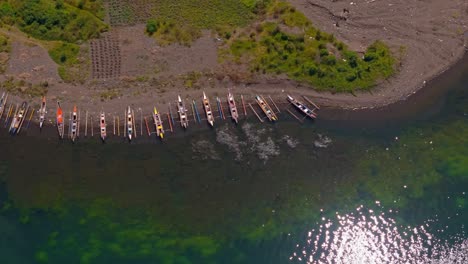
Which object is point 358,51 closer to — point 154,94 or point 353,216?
point 353,216

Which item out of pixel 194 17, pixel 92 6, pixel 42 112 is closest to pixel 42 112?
pixel 42 112

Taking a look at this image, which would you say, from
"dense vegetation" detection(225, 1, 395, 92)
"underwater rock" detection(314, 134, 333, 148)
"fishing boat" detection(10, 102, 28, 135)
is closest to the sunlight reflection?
"underwater rock" detection(314, 134, 333, 148)

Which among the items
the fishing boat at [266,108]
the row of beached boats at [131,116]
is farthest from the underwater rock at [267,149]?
the row of beached boats at [131,116]

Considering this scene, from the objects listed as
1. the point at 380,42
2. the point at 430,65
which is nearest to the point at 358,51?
the point at 380,42

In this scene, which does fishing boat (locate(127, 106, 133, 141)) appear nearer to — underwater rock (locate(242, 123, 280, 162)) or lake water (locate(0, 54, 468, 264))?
lake water (locate(0, 54, 468, 264))

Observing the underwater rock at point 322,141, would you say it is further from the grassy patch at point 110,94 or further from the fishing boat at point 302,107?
the grassy patch at point 110,94

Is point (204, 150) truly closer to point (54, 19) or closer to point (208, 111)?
point (208, 111)

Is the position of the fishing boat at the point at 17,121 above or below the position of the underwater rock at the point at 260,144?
above

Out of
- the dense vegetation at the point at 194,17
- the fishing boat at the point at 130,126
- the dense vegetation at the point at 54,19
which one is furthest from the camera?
the dense vegetation at the point at 194,17
